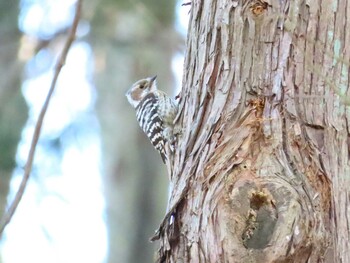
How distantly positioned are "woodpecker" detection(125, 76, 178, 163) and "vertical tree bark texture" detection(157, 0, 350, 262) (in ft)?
2.63

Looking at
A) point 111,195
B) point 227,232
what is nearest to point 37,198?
point 111,195

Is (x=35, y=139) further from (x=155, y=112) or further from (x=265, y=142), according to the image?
(x=155, y=112)

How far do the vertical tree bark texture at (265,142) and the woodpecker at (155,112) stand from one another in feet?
2.63

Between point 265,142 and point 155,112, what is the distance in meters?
1.84

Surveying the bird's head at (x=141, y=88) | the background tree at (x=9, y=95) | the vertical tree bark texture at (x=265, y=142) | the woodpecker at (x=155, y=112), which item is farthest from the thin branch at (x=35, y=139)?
the background tree at (x=9, y=95)

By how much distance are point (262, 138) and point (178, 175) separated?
32 centimetres

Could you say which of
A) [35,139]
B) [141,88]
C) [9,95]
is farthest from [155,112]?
[9,95]

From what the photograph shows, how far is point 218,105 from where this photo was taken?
2623 mm

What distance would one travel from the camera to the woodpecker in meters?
3.95

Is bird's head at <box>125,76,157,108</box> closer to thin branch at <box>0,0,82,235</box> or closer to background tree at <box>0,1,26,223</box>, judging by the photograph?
background tree at <box>0,1,26,223</box>

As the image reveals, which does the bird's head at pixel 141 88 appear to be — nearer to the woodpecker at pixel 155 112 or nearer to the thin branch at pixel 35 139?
the woodpecker at pixel 155 112

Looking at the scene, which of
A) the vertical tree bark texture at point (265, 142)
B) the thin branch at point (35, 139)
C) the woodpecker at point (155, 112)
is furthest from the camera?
the woodpecker at point (155, 112)

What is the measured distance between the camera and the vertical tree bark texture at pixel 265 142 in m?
2.28

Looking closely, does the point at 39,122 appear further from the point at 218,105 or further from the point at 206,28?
the point at 206,28
